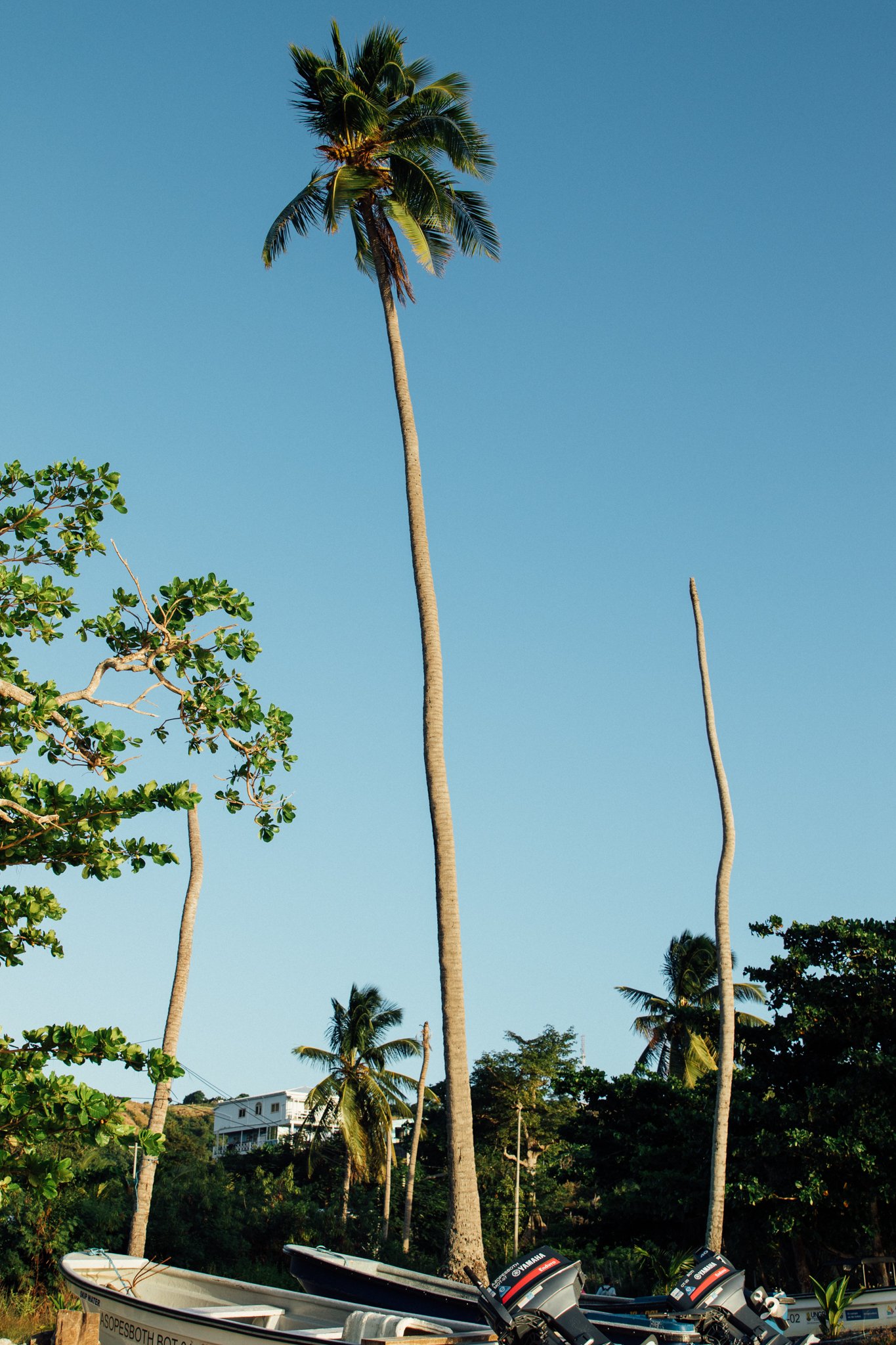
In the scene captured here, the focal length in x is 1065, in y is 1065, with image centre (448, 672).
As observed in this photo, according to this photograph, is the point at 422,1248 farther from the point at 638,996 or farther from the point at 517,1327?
the point at 517,1327

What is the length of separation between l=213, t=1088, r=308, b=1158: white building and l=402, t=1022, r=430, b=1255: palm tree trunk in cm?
3556

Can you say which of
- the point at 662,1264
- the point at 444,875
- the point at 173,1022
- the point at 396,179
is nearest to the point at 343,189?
the point at 396,179

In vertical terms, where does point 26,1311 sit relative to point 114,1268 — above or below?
below

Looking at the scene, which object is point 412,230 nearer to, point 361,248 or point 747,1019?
point 361,248

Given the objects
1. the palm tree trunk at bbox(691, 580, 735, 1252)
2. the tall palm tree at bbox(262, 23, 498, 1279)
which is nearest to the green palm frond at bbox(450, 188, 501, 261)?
the tall palm tree at bbox(262, 23, 498, 1279)

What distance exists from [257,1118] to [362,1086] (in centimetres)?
4553

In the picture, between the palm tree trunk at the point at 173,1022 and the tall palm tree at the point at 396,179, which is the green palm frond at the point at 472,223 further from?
the palm tree trunk at the point at 173,1022

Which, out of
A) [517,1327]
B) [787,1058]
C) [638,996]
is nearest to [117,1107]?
[517,1327]

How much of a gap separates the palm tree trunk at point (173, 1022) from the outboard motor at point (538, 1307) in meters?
12.9

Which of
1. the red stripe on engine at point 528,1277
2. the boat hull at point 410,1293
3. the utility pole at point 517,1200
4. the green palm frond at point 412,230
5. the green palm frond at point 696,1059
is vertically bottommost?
the utility pole at point 517,1200

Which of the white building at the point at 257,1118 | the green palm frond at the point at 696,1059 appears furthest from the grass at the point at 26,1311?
the white building at the point at 257,1118

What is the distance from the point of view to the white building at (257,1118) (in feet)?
257

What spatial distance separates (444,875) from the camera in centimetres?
1562

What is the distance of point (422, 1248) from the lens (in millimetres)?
42344
